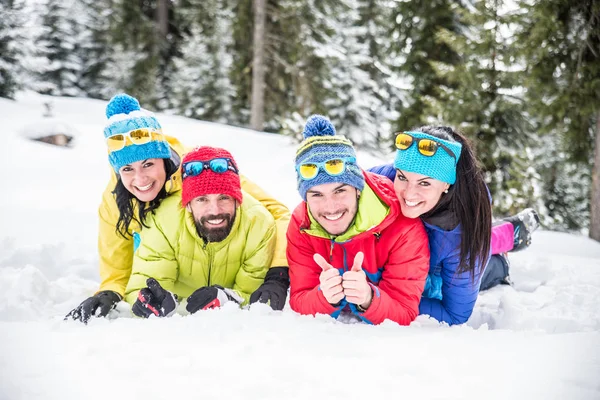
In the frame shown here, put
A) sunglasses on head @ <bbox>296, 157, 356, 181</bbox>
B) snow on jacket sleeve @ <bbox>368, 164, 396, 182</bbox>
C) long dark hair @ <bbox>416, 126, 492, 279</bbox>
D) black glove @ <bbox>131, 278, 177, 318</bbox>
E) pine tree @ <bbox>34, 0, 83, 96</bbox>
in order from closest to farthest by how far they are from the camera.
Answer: sunglasses on head @ <bbox>296, 157, 356, 181</bbox> < black glove @ <bbox>131, 278, 177, 318</bbox> < long dark hair @ <bbox>416, 126, 492, 279</bbox> < snow on jacket sleeve @ <bbox>368, 164, 396, 182</bbox> < pine tree @ <bbox>34, 0, 83, 96</bbox>

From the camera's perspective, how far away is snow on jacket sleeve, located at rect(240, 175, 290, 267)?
3.45 meters

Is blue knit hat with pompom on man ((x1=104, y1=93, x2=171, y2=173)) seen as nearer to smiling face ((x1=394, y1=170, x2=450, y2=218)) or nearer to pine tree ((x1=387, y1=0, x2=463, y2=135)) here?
smiling face ((x1=394, y1=170, x2=450, y2=218))

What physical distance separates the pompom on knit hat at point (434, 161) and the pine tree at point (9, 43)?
16.5m

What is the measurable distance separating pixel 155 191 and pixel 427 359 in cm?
243

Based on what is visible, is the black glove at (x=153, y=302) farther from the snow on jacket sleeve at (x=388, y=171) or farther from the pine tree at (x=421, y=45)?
the pine tree at (x=421, y=45)

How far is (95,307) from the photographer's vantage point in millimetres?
3258

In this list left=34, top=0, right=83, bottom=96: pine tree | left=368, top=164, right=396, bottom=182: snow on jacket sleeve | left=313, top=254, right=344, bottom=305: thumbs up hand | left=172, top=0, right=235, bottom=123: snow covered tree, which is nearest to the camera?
left=313, top=254, right=344, bottom=305: thumbs up hand

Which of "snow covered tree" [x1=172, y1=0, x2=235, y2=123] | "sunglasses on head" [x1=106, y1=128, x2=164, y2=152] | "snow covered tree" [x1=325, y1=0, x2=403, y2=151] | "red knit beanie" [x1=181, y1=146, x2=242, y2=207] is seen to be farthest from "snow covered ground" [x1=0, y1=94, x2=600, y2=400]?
"snow covered tree" [x1=172, y1=0, x2=235, y2=123]

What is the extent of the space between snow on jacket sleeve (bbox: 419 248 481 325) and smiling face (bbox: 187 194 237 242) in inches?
66.0

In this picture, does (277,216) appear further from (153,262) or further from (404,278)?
(404,278)

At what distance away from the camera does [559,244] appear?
21.7ft

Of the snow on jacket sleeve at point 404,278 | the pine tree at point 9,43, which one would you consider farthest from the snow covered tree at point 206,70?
the snow on jacket sleeve at point 404,278

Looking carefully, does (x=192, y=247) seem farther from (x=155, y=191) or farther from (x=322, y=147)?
(x=322, y=147)

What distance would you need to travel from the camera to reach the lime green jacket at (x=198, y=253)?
3258 millimetres
